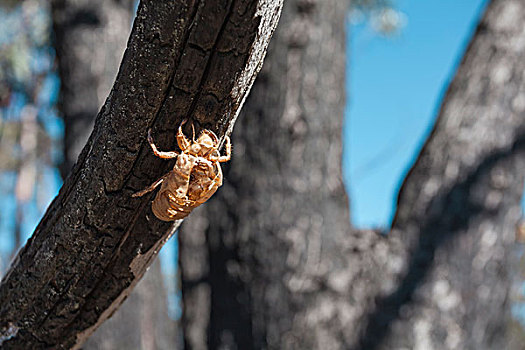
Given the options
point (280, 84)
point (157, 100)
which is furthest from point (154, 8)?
point (280, 84)

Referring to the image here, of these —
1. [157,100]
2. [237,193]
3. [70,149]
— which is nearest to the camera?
[157,100]

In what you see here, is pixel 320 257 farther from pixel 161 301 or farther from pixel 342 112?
pixel 161 301

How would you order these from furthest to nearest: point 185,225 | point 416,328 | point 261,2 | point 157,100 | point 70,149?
point 70,149
point 185,225
point 416,328
point 157,100
point 261,2

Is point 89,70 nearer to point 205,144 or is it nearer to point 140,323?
point 140,323

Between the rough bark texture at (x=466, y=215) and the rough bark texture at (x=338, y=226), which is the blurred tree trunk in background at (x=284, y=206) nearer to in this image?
the rough bark texture at (x=338, y=226)

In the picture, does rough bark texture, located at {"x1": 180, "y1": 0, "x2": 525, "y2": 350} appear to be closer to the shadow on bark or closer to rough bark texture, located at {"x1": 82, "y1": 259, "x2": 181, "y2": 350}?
the shadow on bark

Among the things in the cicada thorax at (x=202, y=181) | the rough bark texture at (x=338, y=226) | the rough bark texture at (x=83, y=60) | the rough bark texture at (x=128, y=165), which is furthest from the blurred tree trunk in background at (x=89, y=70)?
the cicada thorax at (x=202, y=181)

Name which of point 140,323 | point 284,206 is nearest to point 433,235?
point 284,206

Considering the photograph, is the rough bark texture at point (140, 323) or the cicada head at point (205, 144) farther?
the rough bark texture at point (140, 323)
